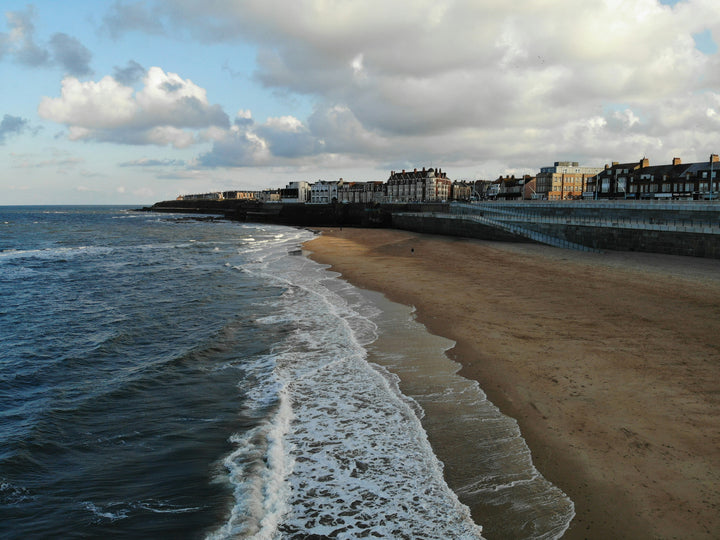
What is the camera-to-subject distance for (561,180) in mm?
105750

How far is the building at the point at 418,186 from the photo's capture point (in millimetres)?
125250

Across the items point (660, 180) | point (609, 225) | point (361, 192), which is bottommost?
point (609, 225)

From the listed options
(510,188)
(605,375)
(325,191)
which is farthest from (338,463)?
(325,191)

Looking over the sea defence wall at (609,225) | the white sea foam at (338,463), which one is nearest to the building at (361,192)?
the sea defence wall at (609,225)

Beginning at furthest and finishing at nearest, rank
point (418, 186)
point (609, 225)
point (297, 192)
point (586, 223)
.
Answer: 1. point (297, 192)
2. point (418, 186)
3. point (586, 223)
4. point (609, 225)

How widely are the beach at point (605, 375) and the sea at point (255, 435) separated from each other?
1.87 feet

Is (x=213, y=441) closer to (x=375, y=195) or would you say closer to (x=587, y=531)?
(x=587, y=531)

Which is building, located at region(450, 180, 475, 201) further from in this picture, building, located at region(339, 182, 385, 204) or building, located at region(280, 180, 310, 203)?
building, located at region(280, 180, 310, 203)

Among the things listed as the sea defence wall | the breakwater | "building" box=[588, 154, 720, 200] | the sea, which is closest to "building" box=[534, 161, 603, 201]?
"building" box=[588, 154, 720, 200]

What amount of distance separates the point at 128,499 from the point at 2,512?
5.34ft

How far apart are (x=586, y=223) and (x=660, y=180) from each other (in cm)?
4444

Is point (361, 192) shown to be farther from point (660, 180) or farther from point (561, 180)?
point (660, 180)

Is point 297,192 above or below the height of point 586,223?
above

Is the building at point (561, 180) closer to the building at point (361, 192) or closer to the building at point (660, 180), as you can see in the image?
the building at point (660, 180)
